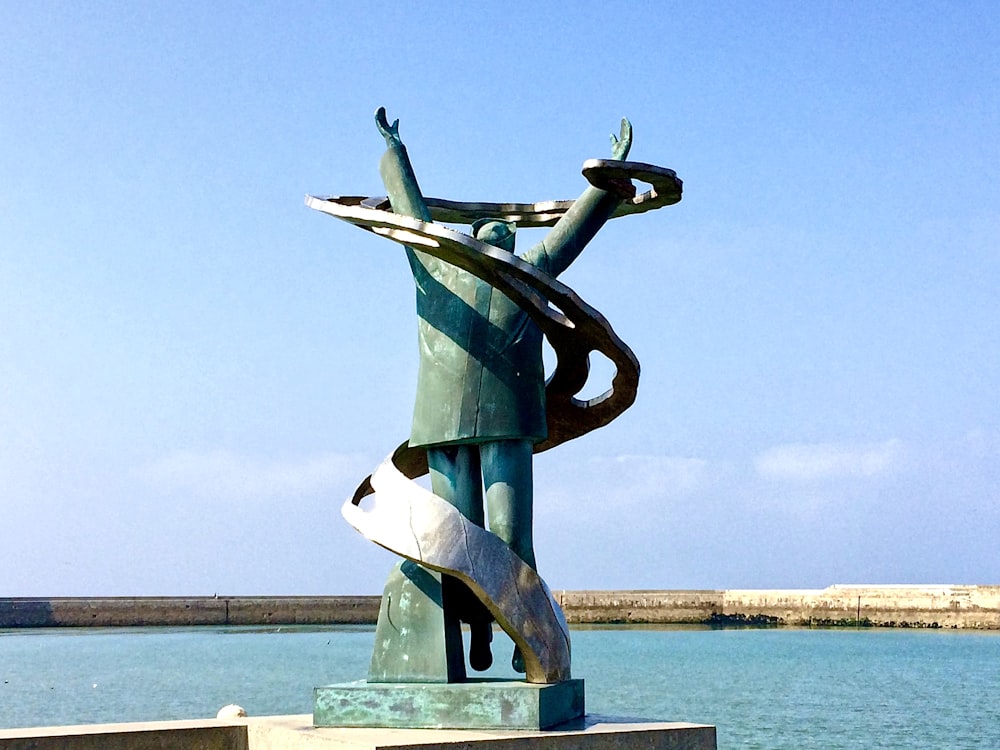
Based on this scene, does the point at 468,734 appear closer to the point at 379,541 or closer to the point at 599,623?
the point at 379,541

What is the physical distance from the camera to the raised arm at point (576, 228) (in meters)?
7.92

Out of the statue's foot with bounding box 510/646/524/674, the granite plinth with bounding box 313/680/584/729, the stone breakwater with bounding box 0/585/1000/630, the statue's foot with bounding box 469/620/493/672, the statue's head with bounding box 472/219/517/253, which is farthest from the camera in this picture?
the stone breakwater with bounding box 0/585/1000/630

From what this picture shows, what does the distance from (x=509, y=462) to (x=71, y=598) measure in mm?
44144

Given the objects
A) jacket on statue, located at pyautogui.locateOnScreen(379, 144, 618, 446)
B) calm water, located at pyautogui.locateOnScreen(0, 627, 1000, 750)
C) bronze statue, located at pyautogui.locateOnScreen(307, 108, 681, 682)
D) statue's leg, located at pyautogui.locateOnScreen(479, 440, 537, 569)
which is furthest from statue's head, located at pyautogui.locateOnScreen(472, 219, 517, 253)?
calm water, located at pyautogui.locateOnScreen(0, 627, 1000, 750)

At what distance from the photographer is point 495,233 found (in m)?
7.97

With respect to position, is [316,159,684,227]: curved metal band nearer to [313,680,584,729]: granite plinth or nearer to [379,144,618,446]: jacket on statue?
[379,144,618,446]: jacket on statue

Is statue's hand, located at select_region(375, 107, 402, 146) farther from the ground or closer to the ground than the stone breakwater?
farther from the ground

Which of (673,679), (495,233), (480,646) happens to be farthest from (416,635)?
(673,679)

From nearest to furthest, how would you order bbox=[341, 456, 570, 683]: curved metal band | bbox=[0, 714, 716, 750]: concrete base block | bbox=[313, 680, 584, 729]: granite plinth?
bbox=[0, 714, 716, 750]: concrete base block → bbox=[313, 680, 584, 729]: granite plinth → bbox=[341, 456, 570, 683]: curved metal band

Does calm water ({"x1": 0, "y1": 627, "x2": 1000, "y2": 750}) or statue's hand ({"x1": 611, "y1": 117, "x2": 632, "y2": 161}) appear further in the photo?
calm water ({"x1": 0, "y1": 627, "x2": 1000, "y2": 750})

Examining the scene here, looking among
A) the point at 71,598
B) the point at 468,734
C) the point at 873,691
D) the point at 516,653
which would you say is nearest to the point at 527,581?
the point at 516,653

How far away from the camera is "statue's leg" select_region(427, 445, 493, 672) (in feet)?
25.2

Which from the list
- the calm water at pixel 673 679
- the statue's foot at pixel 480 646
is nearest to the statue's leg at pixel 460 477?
the statue's foot at pixel 480 646

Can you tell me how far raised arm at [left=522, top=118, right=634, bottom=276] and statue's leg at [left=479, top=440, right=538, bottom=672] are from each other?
1.12m
